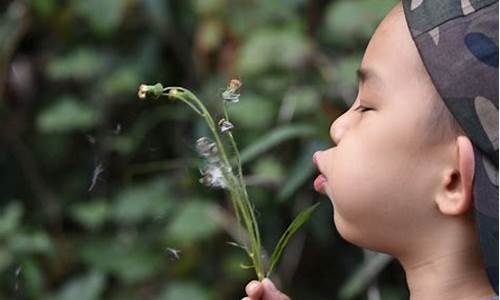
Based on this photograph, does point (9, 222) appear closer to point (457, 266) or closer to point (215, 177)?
point (215, 177)

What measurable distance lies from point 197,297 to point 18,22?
2.43 ft

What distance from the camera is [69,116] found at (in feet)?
8.77

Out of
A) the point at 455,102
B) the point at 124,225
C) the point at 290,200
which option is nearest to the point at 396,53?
the point at 455,102

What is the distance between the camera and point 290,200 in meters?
2.49

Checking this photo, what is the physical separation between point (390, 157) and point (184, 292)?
1340 millimetres

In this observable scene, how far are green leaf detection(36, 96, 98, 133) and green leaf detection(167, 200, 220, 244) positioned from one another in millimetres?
325

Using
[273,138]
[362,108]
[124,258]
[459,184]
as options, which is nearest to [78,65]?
[124,258]

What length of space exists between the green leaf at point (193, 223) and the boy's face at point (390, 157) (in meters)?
1.20

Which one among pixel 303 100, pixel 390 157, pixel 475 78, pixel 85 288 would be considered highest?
pixel 475 78

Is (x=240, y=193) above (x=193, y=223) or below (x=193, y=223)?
above

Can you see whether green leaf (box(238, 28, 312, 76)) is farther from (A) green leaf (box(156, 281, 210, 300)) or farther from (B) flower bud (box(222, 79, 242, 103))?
(B) flower bud (box(222, 79, 242, 103))

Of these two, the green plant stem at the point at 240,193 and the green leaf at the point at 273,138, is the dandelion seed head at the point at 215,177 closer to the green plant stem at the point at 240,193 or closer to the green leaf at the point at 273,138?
the green plant stem at the point at 240,193

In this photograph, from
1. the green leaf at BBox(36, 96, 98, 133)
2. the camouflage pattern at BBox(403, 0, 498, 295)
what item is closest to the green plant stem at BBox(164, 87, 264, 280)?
the camouflage pattern at BBox(403, 0, 498, 295)

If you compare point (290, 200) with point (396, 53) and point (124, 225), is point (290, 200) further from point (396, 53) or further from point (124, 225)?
point (396, 53)
